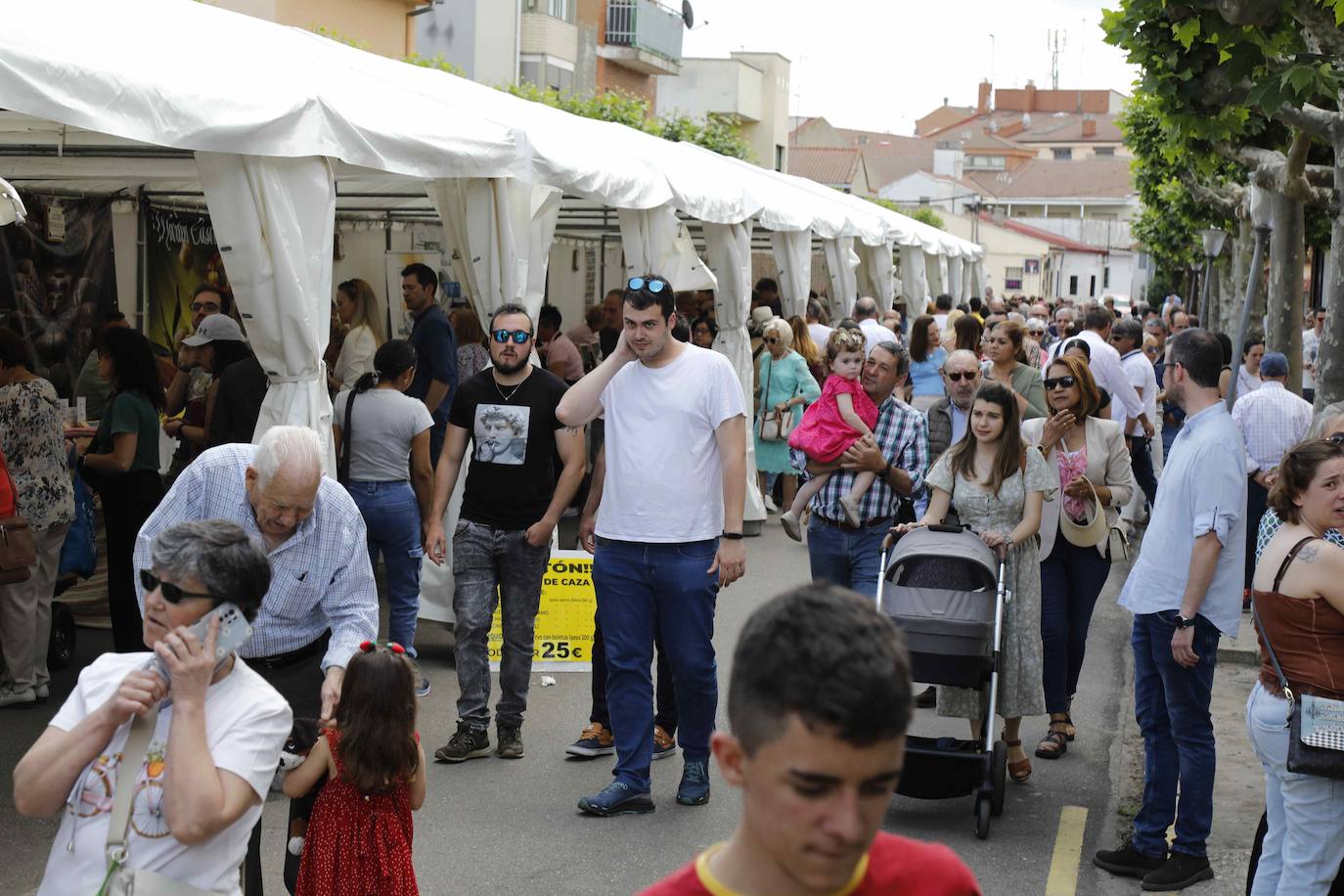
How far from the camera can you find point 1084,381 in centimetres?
733

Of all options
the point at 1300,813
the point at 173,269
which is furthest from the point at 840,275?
the point at 1300,813

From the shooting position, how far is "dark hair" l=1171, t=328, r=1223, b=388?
554 centimetres

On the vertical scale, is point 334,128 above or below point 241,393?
above

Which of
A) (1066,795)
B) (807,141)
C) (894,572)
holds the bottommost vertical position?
(1066,795)

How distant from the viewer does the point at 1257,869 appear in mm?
4766

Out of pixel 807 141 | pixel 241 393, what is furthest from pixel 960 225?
pixel 241 393

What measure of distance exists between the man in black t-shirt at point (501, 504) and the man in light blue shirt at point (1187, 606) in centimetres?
254

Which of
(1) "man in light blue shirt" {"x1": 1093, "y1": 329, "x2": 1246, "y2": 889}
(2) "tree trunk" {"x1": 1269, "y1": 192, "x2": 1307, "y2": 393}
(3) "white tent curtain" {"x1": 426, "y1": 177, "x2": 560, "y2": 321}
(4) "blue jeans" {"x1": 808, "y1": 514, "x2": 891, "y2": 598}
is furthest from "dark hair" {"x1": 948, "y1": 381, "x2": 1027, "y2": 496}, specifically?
(2) "tree trunk" {"x1": 1269, "y1": 192, "x2": 1307, "y2": 393}

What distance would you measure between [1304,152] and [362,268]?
1019cm

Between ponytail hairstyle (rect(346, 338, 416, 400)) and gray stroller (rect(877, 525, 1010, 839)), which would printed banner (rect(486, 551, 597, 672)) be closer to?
→ ponytail hairstyle (rect(346, 338, 416, 400))

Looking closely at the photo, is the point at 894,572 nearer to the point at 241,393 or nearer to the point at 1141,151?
the point at 241,393

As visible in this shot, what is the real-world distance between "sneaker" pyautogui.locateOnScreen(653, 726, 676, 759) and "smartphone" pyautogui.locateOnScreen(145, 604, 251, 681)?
415 centimetres

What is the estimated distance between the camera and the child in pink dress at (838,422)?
721 cm

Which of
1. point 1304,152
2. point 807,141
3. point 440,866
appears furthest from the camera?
point 807,141
